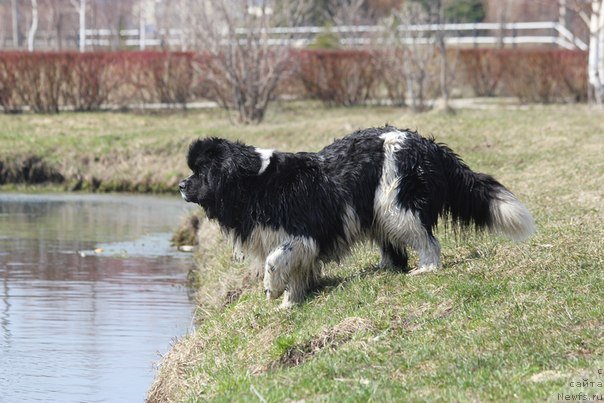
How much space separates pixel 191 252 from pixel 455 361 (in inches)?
431

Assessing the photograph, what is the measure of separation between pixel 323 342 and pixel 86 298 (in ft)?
21.0

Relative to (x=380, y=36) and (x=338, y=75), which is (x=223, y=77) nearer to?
(x=338, y=75)

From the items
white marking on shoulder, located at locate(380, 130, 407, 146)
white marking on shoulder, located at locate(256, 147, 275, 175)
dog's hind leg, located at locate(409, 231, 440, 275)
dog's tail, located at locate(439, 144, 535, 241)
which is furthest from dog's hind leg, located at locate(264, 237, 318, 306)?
dog's tail, located at locate(439, 144, 535, 241)

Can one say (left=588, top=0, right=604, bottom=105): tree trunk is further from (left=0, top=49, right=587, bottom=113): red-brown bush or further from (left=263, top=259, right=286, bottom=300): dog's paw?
(left=263, top=259, right=286, bottom=300): dog's paw

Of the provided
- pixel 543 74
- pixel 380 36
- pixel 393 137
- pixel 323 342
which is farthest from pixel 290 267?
pixel 380 36

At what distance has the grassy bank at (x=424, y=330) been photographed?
22.6ft

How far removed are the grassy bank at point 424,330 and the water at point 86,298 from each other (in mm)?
762

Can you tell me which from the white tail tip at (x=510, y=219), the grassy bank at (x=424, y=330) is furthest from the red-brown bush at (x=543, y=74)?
the white tail tip at (x=510, y=219)

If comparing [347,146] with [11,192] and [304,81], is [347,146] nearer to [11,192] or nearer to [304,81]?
[11,192]

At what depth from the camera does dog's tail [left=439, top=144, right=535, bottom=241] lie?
9781 mm

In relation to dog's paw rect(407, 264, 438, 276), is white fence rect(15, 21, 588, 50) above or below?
above

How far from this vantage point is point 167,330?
1241 cm

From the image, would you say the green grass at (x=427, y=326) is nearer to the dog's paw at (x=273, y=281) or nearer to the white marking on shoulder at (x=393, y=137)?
the dog's paw at (x=273, y=281)

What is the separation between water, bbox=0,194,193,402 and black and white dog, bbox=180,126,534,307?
5.66 feet
